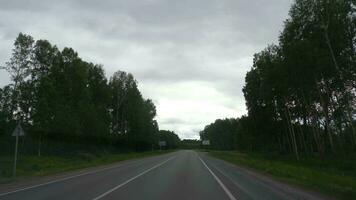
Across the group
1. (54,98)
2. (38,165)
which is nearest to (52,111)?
(54,98)

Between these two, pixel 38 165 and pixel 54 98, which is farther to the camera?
pixel 54 98

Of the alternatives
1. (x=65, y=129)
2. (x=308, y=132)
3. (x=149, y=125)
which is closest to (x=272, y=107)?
(x=308, y=132)

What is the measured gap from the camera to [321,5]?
37062 millimetres

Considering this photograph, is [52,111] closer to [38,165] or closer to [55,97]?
[55,97]

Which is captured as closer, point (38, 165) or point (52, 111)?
point (38, 165)

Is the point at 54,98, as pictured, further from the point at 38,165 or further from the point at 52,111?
the point at 38,165

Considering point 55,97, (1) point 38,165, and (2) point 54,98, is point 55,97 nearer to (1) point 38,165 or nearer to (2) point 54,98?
(2) point 54,98

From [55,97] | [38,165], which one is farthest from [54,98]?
[38,165]

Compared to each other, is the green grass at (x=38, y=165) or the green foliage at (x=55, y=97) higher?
the green foliage at (x=55, y=97)

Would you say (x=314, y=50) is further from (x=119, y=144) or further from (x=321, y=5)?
(x=119, y=144)

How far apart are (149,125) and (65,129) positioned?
55829mm

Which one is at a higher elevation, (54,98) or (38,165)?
(54,98)

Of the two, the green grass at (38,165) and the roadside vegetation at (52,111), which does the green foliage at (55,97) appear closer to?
the roadside vegetation at (52,111)

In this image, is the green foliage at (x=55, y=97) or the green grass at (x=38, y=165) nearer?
the green grass at (x=38, y=165)
